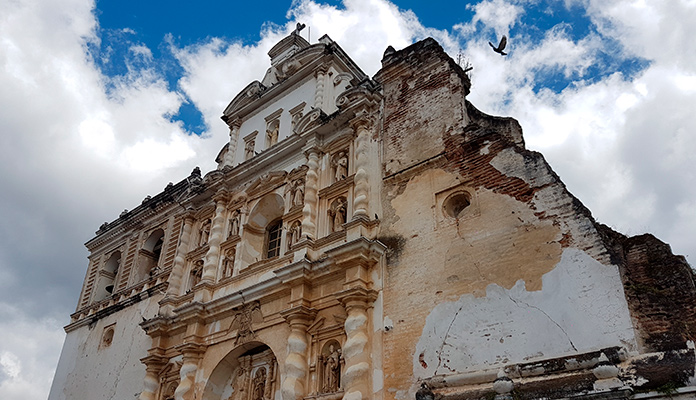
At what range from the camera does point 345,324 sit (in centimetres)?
945

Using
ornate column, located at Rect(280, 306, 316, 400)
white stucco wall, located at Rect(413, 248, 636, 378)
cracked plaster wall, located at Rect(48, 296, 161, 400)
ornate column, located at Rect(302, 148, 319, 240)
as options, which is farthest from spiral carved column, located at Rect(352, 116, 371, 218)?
cracked plaster wall, located at Rect(48, 296, 161, 400)

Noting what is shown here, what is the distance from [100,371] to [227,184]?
5.91 metres

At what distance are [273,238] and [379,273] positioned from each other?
173 inches

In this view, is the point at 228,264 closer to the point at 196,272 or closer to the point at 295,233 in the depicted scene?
the point at 196,272

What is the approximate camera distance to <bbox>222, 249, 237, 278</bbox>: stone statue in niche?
42.5 ft

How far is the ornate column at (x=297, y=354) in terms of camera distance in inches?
373

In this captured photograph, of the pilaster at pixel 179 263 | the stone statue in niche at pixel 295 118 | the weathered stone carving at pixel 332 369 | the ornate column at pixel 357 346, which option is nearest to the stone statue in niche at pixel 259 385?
the weathered stone carving at pixel 332 369

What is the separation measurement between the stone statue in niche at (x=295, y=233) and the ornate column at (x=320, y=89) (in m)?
2.95

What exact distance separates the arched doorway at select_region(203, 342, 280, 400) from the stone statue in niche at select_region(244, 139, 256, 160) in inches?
221

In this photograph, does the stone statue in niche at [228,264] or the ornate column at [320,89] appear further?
the ornate column at [320,89]

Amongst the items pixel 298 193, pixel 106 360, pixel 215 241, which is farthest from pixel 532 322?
pixel 106 360

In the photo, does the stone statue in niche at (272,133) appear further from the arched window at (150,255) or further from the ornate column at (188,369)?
the ornate column at (188,369)

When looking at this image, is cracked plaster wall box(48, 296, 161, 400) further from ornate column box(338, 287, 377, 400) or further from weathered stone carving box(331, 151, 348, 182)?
ornate column box(338, 287, 377, 400)

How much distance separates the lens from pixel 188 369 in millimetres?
11648
